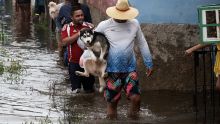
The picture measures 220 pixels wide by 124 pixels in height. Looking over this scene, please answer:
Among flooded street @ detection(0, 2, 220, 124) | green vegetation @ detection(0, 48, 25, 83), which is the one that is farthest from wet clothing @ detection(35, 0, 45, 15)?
green vegetation @ detection(0, 48, 25, 83)

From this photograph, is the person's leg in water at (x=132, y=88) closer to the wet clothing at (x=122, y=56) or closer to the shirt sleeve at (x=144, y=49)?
the wet clothing at (x=122, y=56)

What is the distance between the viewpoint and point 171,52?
911 cm

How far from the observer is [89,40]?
7.83 m

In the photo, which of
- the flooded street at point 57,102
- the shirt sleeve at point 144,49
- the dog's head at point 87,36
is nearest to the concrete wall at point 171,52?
the flooded street at point 57,102

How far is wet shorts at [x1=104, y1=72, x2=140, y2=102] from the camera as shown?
7.35m

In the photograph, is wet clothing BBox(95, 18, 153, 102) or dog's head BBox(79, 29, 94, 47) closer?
wet clothing BBox(95, 18, 153, 102)

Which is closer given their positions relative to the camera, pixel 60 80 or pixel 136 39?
pixel 136 39

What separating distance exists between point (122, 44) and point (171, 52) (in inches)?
76.5

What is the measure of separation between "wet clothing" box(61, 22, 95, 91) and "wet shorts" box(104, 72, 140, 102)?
1583 millimetres

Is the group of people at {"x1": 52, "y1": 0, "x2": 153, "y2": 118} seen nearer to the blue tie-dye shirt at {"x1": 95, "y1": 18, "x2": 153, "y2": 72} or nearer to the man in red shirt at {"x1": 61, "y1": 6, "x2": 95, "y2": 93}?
the blue tie-dye shirt at {"x1": 95, "y1": 18, "x2": 153, "y2": 72}

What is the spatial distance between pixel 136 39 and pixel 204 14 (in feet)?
3.73

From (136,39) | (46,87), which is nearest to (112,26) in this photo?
(136,39)

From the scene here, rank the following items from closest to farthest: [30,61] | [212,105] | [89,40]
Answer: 1. [89,40]
2. [212,105]
3. [30,61]

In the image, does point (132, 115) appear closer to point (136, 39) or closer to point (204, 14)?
point (136, 39)
